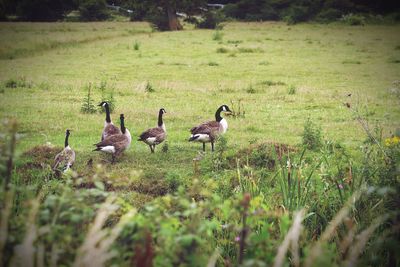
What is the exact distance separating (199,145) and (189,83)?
9.17 m

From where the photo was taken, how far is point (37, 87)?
20344 millimetres

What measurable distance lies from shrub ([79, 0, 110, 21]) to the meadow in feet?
52.1

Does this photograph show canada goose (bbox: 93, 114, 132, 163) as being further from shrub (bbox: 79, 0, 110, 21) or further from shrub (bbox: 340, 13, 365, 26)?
shrub (bbox: 79, 0, 110, 21)

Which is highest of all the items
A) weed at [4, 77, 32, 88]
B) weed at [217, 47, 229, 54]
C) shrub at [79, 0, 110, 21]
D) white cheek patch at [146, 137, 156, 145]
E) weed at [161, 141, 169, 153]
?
shrub at [79, 0, 110, 21]

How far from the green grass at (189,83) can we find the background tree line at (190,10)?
10.3 meters

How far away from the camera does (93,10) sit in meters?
57.7

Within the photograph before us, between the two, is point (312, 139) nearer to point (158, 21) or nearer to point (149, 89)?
point (149, 89)

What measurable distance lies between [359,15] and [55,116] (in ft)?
142

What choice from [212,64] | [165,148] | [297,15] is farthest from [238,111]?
[297,15]

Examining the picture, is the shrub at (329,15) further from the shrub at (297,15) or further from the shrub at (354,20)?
the shrub at (354,20)

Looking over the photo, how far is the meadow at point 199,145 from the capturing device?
4.12 meters

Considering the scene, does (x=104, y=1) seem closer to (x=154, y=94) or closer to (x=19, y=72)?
(x=19, y=72)

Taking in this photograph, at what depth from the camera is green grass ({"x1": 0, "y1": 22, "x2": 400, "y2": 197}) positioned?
1400 centimetres

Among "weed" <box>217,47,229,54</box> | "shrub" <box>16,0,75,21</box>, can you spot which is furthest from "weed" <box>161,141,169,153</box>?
"shrub" <box>16,0,75,21</box>
